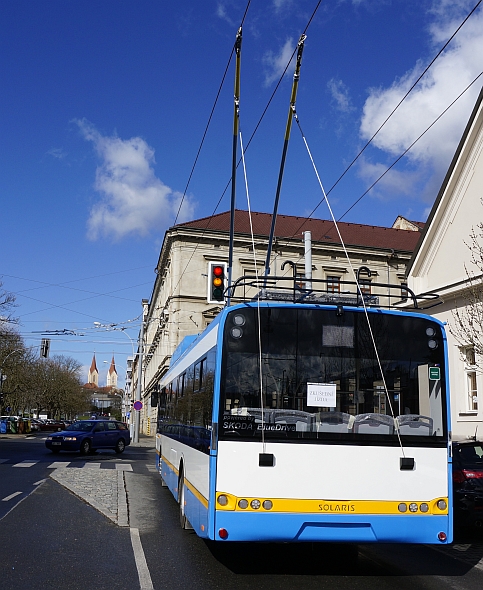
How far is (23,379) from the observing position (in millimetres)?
64750

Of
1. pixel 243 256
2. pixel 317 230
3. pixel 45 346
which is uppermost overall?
pixel 317 230

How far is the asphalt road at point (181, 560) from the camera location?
7195 millimetres

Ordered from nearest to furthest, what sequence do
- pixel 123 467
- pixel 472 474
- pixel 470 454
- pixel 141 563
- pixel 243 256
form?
pixel 141 563, pixel 472 474, pixel 470 454, pixel 123 467, pixel 243 256

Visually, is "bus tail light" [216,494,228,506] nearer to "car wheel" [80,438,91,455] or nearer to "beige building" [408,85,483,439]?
"beige building" [408,85,483,439]

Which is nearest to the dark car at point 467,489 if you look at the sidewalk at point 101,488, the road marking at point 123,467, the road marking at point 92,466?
the sidewalk at point 101,488

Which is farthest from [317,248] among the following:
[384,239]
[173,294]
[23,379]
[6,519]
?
[6,519]

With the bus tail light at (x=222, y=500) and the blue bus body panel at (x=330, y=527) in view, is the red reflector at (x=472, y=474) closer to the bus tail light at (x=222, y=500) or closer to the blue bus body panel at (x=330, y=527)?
the blue bus body panel at (x=330, y=527)

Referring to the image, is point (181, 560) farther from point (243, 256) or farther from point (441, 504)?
point (243, 256)

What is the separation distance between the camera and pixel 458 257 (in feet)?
75.8

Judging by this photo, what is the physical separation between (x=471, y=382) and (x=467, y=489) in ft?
37.7

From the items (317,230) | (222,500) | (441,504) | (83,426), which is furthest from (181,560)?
(317,230)

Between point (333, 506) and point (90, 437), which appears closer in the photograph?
point (333, 506)

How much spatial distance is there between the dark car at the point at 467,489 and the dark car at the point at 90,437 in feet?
72.2

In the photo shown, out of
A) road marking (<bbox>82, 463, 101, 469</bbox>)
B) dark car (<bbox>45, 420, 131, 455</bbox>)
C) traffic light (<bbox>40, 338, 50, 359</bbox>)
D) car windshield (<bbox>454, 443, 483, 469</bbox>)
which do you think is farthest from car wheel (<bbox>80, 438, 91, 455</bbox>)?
car windshield (<bbox>454, 443, 483, 469</bbox>)
